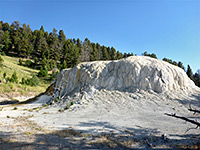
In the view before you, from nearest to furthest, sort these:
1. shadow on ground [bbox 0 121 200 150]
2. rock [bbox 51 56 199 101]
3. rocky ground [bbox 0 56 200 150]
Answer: shadow on ground [bbox 0 121 200 150] < rocky ground [bbox 0 56 200 150] < rock [bbox 51 56 199 101]

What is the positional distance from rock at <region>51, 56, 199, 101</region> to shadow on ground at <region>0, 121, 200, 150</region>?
947 centimetres

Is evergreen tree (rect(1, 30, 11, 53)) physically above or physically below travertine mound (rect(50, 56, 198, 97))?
above

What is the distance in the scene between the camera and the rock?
48.9 feet

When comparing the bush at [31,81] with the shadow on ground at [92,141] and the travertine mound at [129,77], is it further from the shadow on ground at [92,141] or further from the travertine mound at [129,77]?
the shadow on ground at [92,141]

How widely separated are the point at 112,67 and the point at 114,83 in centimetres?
255

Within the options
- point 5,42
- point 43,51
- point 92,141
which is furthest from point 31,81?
point 5,42

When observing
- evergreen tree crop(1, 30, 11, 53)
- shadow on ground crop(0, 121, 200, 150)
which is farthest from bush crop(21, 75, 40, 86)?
evergreen tree crop(1, 30, 11, 53)

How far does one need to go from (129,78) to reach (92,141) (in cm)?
1151

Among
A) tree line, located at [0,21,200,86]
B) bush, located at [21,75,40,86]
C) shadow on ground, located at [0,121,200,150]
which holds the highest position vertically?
tree line, located at [0,21,200,86]

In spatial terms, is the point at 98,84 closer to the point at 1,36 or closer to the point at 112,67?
the point at 112,67

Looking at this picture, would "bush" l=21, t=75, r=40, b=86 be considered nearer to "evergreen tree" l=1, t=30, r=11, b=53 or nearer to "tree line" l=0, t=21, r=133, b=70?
"tree line" l=0, t=21, r=133, b=70

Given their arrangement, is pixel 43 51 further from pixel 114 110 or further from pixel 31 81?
pixel 114 110

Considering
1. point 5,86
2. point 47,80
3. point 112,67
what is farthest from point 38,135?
point 47,80

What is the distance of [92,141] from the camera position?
17.4ft
